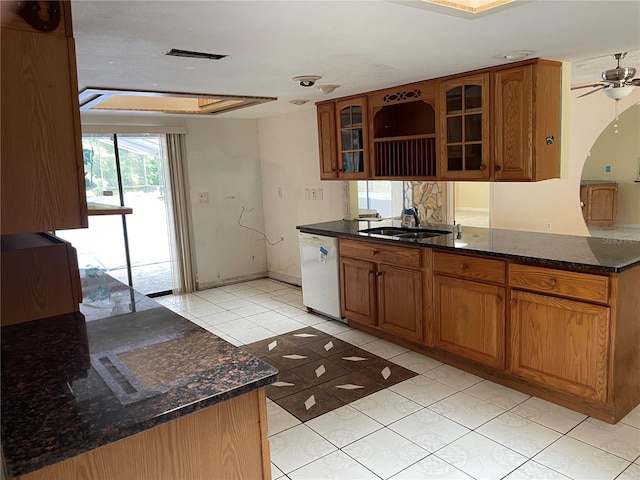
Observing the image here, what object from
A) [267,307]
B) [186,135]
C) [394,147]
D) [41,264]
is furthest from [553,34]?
[186,135]

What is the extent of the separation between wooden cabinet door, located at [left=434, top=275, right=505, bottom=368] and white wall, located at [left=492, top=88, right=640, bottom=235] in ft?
10.2

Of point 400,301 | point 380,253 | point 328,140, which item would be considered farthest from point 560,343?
point 328,140

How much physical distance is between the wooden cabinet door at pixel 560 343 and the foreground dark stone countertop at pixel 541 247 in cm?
23

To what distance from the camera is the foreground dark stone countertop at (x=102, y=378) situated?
117 cm

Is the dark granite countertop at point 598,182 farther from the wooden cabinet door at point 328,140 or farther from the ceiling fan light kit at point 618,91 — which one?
the wooden cabinet door at point 328,140

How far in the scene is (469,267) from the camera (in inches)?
127

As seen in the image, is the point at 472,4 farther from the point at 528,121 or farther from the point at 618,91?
the point at 618,91

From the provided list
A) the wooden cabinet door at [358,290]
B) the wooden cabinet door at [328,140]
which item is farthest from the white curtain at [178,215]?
the wooden cabinet door at [358,290]

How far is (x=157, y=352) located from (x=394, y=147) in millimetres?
2929

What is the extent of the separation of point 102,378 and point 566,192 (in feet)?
22.9

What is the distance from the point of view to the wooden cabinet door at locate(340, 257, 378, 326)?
4032 millimetres

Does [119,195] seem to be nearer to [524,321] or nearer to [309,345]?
[309,345]

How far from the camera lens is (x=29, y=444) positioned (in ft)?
3.69

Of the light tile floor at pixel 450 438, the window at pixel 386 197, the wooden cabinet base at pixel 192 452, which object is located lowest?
the light tile floor at pixel 450 438
